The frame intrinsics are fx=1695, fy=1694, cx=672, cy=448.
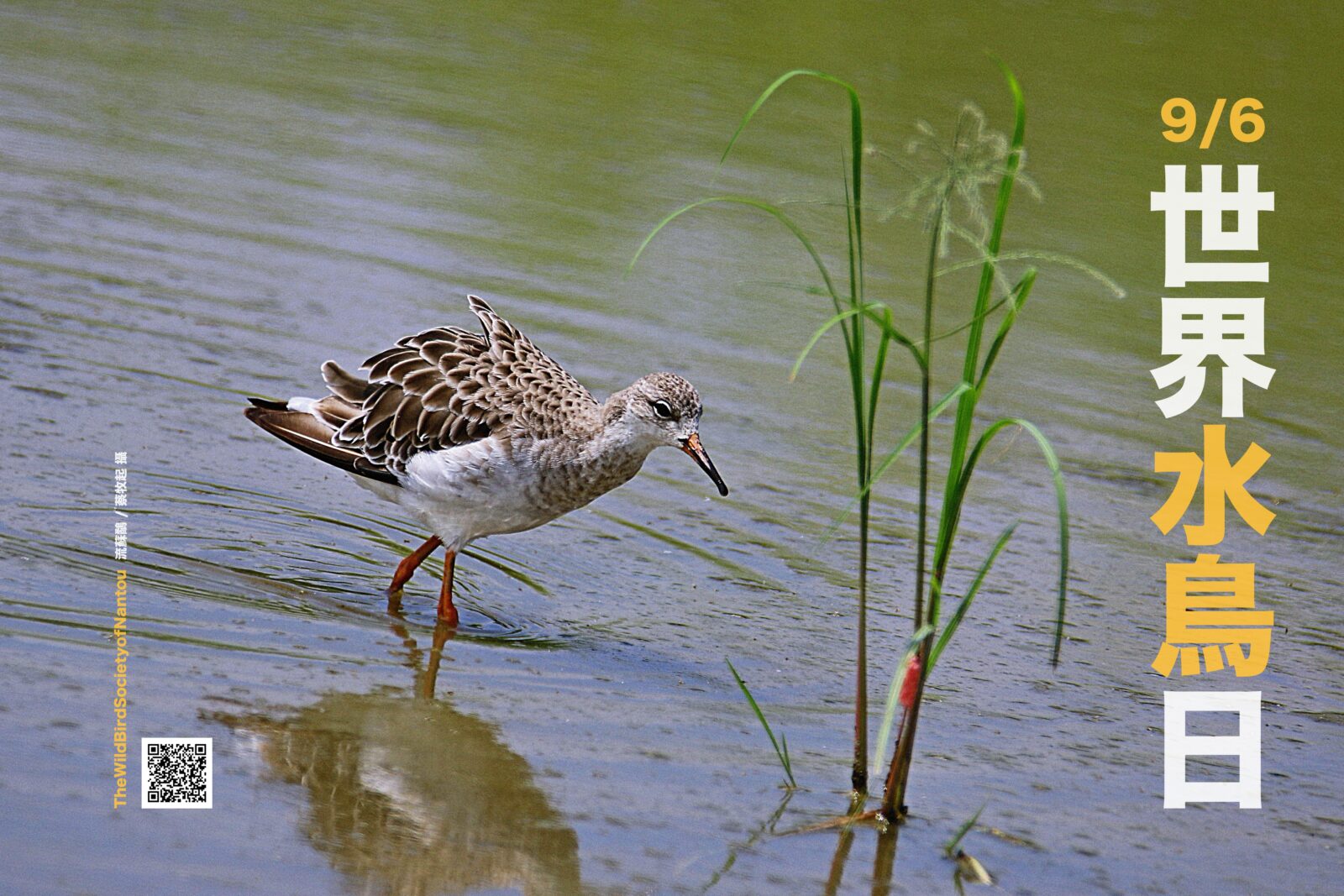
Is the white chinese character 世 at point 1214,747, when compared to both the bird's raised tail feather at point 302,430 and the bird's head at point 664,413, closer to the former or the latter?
the bird's head at point 664,413

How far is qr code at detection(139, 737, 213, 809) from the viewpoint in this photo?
16.3ft

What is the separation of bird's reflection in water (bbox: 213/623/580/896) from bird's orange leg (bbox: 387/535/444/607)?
109cm

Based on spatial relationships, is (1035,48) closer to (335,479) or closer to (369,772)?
(335,479)

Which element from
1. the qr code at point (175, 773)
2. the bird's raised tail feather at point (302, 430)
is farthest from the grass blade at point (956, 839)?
the bird's raised tail feather at point (302, 430)

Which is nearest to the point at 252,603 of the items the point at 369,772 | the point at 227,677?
the point at 227,677

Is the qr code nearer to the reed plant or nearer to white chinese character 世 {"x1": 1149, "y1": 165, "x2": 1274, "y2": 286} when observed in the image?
the reed plant

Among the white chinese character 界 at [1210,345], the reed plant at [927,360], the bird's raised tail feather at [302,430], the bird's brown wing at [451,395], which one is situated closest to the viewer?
the reed plant at [927,360]

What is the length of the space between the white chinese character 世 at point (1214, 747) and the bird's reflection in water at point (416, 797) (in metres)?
2.34

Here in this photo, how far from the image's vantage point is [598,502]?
837 centimetres

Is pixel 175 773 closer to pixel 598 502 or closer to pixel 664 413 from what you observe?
pixel 664 413

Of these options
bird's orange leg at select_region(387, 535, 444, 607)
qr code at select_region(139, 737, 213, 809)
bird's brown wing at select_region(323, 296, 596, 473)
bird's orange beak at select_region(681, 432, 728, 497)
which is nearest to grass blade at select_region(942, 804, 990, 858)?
bird's orange beak at select_region(681, 432, 728, 497)

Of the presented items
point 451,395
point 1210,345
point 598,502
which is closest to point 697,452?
point 451,395

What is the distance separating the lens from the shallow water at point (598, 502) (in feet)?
17.5

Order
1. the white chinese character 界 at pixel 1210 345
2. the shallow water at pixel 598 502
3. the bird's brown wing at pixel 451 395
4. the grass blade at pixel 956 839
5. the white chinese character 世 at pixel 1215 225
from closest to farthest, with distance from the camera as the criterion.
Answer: the grass blade at pixel 956 839 → the shallow water at pixel 598 502 → the bird's brown wing at pixel 451 395 → the white chinese character 界 at pixel 1210 345 → the white chinese character 世 at pixel 1215 225
